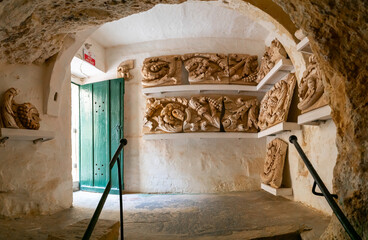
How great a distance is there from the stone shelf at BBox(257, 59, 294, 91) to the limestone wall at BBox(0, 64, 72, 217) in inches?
102

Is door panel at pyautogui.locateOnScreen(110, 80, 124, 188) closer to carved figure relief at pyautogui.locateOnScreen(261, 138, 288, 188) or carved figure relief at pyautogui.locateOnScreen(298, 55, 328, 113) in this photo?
carved figure relief at pyautogui.locateOnScreen(261, 138, 288, 188)

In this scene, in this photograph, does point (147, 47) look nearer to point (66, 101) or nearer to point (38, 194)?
point (66, 101)

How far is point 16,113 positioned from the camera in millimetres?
2287

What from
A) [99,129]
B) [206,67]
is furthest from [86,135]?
[206,67]

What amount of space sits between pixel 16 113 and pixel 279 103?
2780 millimetres

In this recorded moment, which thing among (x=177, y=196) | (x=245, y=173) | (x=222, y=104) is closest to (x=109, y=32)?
(x=222, y=104)

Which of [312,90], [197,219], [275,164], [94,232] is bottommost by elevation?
[197,219]

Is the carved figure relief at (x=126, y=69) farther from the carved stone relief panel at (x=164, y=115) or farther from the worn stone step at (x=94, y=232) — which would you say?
the worn stone step at (x=94, y=232)

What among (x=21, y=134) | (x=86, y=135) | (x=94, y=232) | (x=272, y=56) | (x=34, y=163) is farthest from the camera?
(x=86, y=135)

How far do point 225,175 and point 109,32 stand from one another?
305 cm

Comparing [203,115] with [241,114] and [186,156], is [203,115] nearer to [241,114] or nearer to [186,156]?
[241,114]

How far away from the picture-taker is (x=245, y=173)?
393cm

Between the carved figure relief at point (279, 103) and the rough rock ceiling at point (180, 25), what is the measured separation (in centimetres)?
130

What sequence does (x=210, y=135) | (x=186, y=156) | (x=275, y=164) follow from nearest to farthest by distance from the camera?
(x=275, y=164)
(x=210, y=135)
(x=186, y=156)
